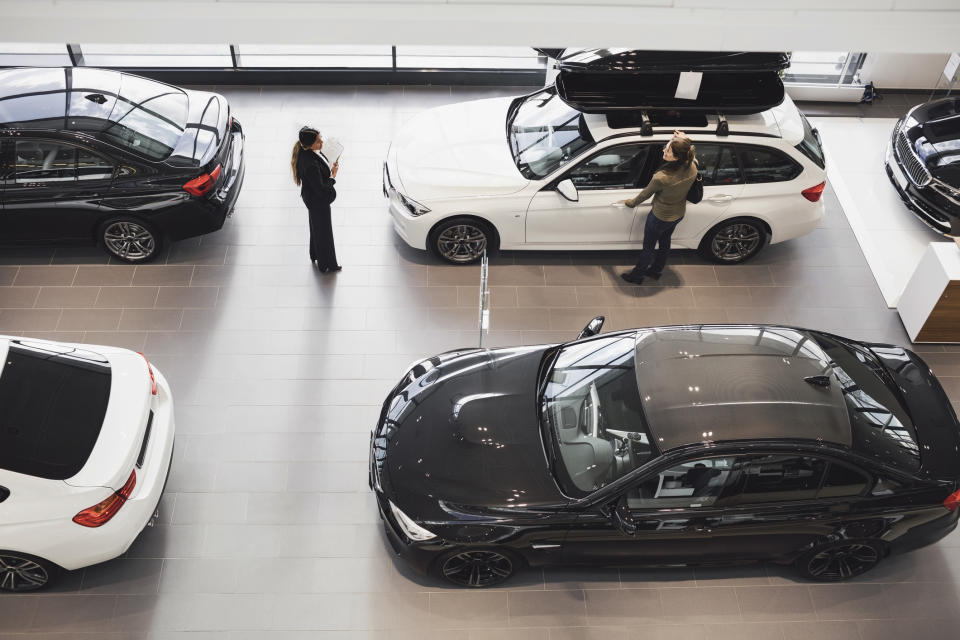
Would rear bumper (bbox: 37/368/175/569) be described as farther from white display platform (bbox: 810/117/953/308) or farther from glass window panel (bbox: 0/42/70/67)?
white display platform (bbox: 810/117/953/308)

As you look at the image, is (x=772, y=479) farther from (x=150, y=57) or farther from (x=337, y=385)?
(x=150, y=57)

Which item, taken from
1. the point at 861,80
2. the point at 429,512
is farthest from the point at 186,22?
the point at 861,80

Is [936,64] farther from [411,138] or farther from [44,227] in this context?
[44,227]

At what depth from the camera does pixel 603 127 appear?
7.98m

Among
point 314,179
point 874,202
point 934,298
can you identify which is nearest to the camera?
point 314,179

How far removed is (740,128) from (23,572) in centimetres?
700

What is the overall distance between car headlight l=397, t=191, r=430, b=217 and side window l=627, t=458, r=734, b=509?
3726mm

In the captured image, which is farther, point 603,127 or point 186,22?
point 603,127

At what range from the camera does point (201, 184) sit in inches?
318

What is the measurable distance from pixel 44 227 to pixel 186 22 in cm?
405

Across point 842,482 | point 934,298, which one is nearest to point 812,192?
point 934,298

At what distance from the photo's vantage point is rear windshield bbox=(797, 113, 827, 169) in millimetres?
8172

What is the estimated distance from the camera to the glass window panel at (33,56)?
10695 millimetres

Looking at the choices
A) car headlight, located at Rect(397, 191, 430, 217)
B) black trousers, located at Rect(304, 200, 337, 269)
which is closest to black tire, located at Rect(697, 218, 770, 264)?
car headlight, located at Rect(397, 191, 430, 217)
